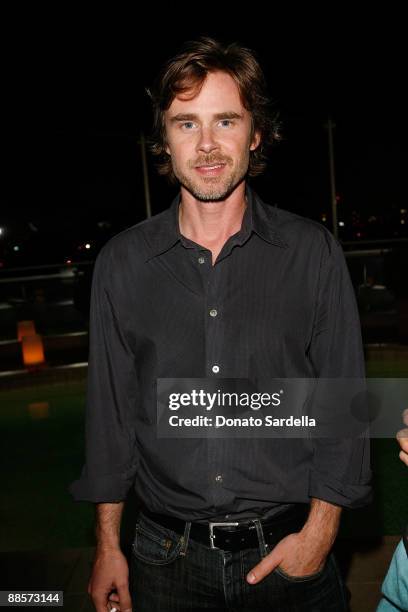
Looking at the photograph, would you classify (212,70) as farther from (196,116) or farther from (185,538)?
(185,538)

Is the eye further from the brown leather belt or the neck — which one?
the brown leather belt

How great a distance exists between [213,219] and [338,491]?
31.5 inches

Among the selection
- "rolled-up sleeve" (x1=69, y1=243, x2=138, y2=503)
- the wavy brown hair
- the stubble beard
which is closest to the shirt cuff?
"rolled-up sleeve" (x1=69, y1=243, x2=138, y2=503)

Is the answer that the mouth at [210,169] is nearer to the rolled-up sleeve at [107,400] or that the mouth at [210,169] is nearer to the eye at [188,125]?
the eye at [188,125]

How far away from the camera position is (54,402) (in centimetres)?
693

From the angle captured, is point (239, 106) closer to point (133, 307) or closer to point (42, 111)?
point (133, 307)

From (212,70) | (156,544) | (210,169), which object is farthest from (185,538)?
(212,70)

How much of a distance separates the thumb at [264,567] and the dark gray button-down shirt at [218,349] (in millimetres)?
113

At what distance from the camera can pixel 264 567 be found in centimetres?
147

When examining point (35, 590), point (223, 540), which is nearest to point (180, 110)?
point (223, 540)

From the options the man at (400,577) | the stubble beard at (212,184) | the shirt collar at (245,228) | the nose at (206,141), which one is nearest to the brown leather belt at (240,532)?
the man at (400,577)

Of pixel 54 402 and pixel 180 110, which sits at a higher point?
pixel 180 110

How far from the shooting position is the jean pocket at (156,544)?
156cm

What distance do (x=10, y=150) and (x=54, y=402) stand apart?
90.7ft
